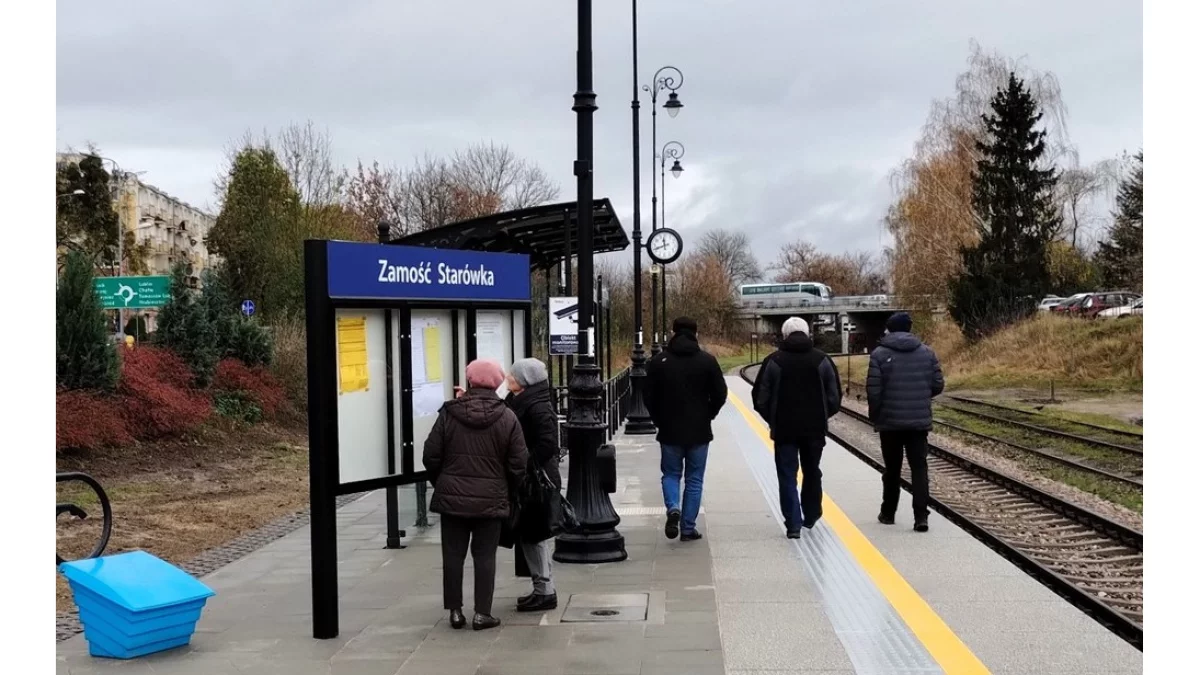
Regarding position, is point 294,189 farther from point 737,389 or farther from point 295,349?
point 737,389

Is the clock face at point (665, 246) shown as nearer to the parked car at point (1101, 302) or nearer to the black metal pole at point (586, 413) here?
the black metal pole at point (586, 413)

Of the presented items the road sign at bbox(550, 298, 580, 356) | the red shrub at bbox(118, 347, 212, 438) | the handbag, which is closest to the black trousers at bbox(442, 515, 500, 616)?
the handbag

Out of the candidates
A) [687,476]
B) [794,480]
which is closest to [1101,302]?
[794,480]

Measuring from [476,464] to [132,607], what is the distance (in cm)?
193

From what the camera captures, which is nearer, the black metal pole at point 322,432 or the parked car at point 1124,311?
the black metal pole at point 322,432

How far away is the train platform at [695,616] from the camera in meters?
5.89

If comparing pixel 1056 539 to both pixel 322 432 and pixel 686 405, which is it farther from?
pixel 322 432

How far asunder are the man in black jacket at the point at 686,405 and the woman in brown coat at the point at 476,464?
117 inches

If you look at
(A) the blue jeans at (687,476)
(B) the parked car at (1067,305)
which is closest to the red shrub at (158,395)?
(A) the blue jeans at (687,476)

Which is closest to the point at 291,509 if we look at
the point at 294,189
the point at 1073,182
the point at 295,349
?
the point at 295,349

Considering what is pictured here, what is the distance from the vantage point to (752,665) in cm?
577

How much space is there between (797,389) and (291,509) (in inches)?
264

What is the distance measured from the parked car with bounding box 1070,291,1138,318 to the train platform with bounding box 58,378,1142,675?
42.0m

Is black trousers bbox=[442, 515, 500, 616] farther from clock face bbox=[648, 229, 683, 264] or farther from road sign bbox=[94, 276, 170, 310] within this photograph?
road sign bbox=[94, 276, 170, 310]
